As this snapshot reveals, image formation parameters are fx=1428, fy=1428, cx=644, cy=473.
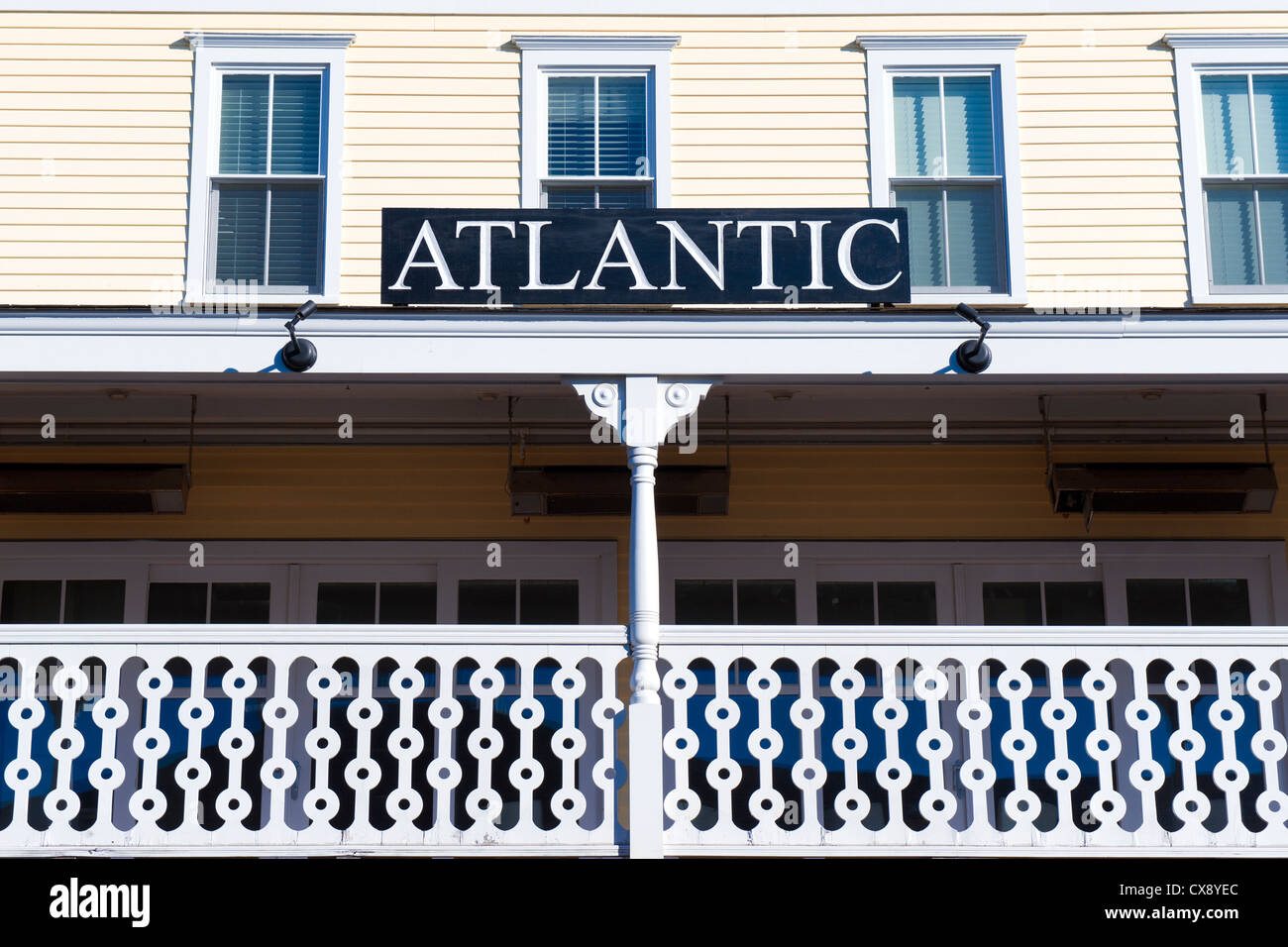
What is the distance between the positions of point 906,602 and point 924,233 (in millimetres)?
2464

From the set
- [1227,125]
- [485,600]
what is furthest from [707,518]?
[1227,125]

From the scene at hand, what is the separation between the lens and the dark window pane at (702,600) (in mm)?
9609

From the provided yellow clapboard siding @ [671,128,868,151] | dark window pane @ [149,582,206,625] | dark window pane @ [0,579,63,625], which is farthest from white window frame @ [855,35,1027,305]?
dark window pane @ [0,579,63,625]

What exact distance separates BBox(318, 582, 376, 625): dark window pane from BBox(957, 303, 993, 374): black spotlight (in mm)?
4353

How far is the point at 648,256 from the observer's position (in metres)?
7.77

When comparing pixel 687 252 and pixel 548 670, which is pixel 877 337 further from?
pixel 548 670

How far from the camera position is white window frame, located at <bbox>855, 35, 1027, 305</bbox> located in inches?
358

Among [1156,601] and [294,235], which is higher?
[294,235]

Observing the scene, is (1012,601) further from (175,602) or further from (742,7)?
(175,602)
